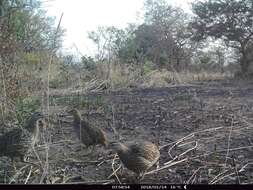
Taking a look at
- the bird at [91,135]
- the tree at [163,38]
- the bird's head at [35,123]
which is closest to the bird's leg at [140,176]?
the bird at [91,135]

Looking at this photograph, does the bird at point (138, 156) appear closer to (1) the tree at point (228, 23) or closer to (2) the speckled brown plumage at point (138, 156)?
(2) the speckled brown plumage at point (138, 156)

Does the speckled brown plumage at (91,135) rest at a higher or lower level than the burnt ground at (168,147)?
higher

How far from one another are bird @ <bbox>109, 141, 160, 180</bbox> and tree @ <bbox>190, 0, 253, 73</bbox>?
16.8m

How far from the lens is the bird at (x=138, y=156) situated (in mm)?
2932

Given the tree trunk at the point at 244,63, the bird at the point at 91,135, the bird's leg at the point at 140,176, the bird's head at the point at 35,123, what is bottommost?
the bird's leg at the point at 140,176

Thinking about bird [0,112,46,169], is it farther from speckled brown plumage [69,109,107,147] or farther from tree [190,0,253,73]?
tree [190,0,253,73]

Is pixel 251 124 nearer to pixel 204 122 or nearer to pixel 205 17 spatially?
pixel 204 122

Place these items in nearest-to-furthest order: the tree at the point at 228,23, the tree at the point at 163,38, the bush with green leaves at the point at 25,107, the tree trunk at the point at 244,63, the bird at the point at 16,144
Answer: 1. the bird at the point at 16,144
2. the bush with green leaves at the point at 25,107
3. the tree at the point at 163,38
4. the tree trunk at the point at 244,63
5. the tree at the point at 228,23

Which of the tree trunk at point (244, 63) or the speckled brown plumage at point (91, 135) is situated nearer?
the speckled brown plumage at point (91, 135)

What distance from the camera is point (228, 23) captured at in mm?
21812

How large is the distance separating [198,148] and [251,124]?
1.34m

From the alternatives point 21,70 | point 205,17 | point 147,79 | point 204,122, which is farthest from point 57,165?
point 205,17

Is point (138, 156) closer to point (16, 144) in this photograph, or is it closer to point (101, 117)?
point (16, 144)

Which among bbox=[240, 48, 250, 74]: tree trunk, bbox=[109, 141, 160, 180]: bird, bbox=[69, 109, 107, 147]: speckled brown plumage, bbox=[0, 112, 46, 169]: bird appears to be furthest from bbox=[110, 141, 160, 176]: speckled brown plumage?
bbox=[240, 48, 250, 74]: tree trunk
